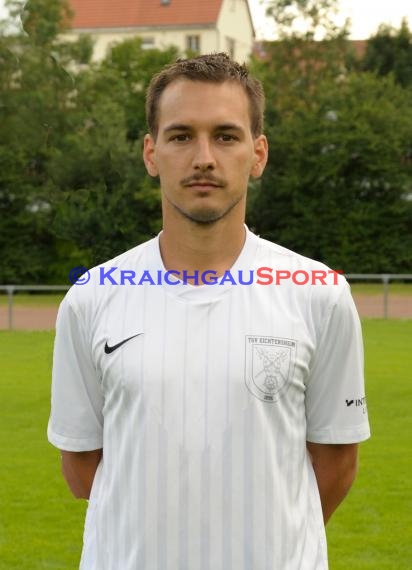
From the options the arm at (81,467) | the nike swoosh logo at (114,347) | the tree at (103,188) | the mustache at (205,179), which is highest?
the mustache at (205,179)

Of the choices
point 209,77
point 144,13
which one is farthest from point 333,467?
point 144,13

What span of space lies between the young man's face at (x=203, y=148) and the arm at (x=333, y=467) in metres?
0.73

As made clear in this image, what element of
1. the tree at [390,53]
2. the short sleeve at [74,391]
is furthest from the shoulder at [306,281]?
the tree at [390,53]

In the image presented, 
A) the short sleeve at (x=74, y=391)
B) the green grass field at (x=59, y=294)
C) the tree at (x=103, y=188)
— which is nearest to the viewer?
the short sleeve at (x=74, y=391)

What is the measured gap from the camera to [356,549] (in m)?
6.84

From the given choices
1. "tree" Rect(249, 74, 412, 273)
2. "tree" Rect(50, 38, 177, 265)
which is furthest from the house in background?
"tree" Rect(249, 74, 412, 273)

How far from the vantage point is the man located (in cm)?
263

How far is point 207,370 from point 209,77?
781mm

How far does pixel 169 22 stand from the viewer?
61.3 m

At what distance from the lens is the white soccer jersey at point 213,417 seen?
263 centimetres

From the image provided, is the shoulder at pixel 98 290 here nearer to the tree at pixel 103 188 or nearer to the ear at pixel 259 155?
the ear at pixel 259 155

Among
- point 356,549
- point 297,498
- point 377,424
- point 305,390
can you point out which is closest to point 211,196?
point 305,390

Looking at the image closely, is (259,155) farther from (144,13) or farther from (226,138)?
(144,13)

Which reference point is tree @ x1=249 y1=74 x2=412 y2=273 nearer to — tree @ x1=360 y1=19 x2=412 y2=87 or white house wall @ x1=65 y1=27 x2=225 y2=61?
tree @ x1=360 y1=19 x2=412 y2=87
